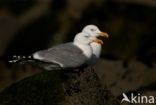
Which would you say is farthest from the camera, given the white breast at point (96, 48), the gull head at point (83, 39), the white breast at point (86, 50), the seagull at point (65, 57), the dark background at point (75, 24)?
the dark background at point (75, 24)

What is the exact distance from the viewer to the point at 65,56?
38.1ft

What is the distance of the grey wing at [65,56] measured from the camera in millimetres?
11453

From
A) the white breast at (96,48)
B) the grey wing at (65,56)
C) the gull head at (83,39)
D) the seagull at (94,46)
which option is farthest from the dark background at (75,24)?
the grey wing at (65,56)

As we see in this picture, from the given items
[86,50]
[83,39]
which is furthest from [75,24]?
[86,50]

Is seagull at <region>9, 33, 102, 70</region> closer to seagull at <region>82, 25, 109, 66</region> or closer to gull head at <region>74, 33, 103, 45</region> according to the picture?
gull head at <region>74, 33, 103, 45</region>

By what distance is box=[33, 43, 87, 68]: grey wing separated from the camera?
1145 centimetres

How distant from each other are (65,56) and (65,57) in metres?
0.03

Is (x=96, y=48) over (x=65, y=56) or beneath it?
over

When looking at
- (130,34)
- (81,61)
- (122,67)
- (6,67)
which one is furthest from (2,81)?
(130,34)

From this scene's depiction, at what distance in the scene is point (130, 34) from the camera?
Result: 20.6m

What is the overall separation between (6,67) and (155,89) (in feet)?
9.14

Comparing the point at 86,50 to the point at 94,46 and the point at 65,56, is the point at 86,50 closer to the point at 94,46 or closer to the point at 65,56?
the point at 65,56

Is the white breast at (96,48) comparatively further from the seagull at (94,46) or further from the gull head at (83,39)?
the gull head at (83,39)

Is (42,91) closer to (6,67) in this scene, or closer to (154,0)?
(6,67)
